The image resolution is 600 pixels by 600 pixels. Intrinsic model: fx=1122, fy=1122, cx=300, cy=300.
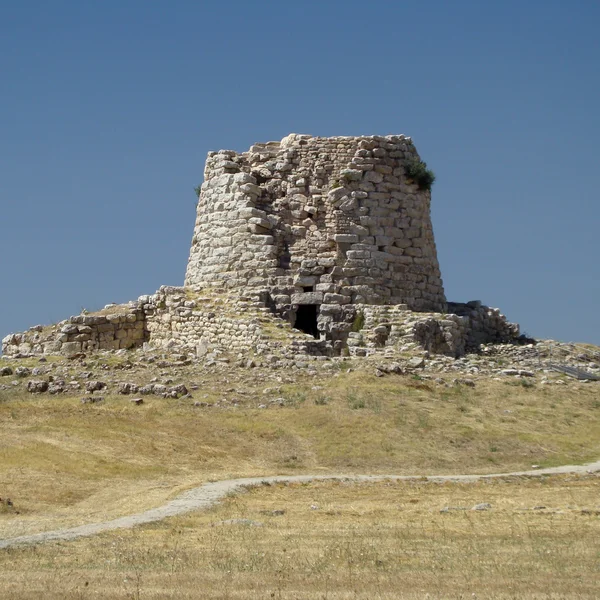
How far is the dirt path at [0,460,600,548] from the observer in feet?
39.1

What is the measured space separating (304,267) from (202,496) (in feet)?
38.3

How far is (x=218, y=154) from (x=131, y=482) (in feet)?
→ 43.8

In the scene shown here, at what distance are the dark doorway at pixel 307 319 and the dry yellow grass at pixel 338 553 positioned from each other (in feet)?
37.8

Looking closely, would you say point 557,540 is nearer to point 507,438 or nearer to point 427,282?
point 507,438

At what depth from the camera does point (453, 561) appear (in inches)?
406

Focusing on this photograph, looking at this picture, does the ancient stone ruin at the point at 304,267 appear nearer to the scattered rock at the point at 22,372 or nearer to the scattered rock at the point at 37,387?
the scattered rock at the point at 22,372

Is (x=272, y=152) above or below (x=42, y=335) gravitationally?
above

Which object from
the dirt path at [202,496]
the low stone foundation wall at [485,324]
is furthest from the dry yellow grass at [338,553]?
the low stone foundation wall at [485,324]

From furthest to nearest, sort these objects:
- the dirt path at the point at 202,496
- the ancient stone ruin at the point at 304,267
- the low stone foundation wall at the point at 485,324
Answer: the low stone foundation wall at the point at 485,324
the ancient stone ruin at the point at 304,267
the dirt path at the point at 202,496

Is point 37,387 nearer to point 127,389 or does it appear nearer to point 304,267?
point 127,389

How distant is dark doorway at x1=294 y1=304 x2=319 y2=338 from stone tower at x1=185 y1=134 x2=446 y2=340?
0.08 feet

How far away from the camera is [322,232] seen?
26047mm

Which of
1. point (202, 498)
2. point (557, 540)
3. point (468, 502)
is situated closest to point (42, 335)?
point (202, 498)

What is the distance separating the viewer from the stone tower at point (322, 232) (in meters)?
25.6
